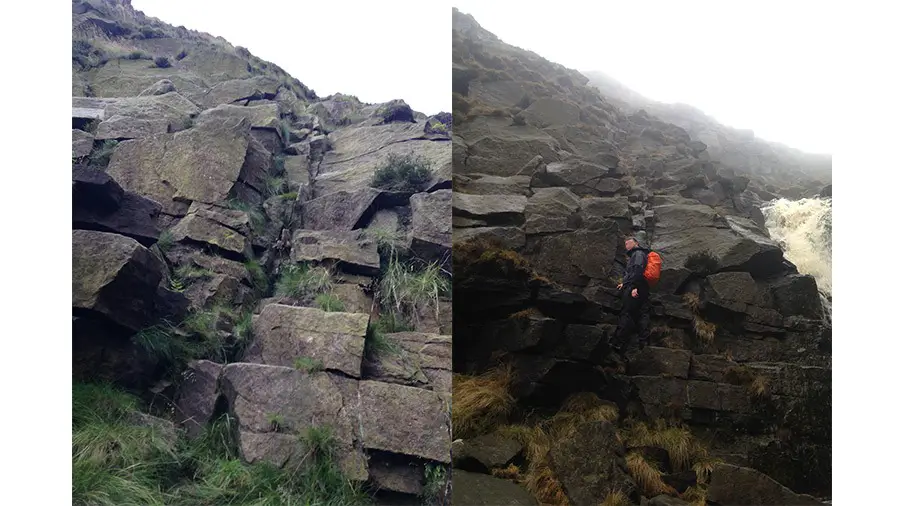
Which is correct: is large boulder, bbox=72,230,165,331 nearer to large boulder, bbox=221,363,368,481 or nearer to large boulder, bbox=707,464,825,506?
large boulder, bbox=221,363,368,481

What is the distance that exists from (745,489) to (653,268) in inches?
58.4

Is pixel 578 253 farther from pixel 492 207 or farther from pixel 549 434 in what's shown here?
pixel 549 434

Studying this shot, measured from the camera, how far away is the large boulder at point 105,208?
12.0 feet

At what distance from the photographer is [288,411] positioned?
3.57 meters

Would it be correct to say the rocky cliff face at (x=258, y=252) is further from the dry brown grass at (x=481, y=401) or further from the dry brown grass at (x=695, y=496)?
the dry brown grass at (x=695, y=496)

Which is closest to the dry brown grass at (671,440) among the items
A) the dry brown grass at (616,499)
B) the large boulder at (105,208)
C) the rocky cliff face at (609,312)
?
the rocky cliff face at (609,312)

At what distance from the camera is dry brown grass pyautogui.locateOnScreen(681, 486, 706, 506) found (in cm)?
362

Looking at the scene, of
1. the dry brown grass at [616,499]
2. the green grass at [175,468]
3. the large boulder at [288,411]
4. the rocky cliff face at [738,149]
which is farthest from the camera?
the rocky cliff face at [738,149]

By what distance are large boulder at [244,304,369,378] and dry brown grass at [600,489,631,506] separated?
5.61 feet

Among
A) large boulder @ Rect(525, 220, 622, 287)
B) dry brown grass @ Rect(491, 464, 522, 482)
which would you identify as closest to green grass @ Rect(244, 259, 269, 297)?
large boulder @ Rect(525, 220, 622, 287)

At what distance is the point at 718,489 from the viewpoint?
144 inches

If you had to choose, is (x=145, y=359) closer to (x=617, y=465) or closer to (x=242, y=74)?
(x=242, y=74)

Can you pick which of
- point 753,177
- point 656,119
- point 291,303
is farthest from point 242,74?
point 753,177

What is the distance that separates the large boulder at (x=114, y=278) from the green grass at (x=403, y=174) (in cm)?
154
